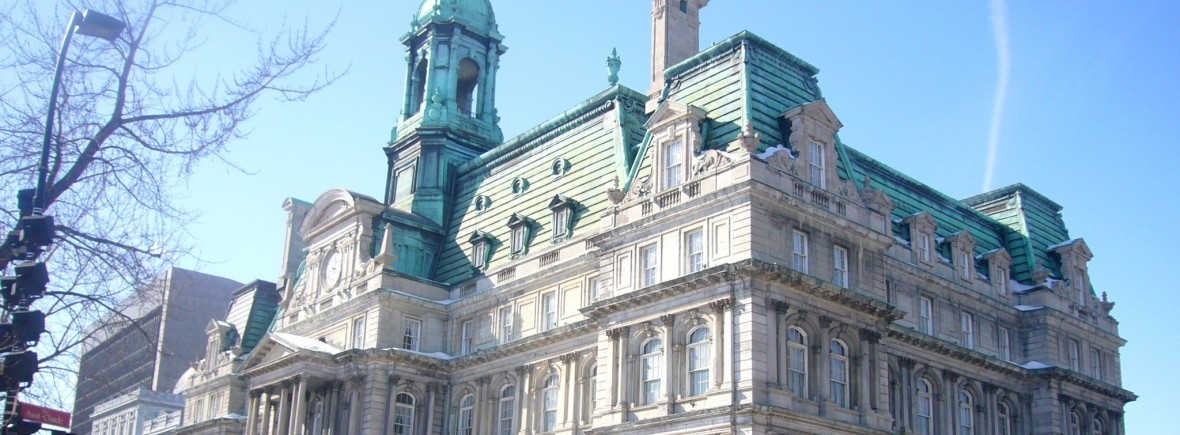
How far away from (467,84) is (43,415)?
54.8m

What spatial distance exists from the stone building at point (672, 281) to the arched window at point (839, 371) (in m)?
0.11

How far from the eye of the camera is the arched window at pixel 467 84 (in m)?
69.2

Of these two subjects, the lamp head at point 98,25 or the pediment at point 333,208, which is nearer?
the lamp head at point 98,25

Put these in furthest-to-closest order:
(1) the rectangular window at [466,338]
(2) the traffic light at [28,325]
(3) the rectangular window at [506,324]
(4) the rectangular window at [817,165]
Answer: (1) the rectangular window at [466,338], (3) the rectangular window at [506,324], (4) the rectangular window at [817,165], (2) the traffic light at [28,325]

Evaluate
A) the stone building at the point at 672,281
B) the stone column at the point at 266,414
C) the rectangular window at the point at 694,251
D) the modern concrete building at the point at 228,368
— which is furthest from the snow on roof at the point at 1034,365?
the modern concrete building at the point at 228,368

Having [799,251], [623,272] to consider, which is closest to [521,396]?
[623,272]

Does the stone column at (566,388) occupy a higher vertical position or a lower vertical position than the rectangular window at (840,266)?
lower

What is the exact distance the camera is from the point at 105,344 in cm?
2239

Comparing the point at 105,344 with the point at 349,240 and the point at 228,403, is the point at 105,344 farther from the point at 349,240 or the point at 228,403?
the point at 228,403

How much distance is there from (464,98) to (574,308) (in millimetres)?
24698

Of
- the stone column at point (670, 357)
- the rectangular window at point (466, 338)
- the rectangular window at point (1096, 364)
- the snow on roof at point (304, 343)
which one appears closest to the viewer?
the stone column at point (670, 357)

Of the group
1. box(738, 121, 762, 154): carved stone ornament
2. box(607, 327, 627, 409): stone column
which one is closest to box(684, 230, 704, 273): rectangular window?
box(738, 121, 762, 154): carved stone ornament

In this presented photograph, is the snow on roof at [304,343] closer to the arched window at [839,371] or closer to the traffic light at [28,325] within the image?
the arched window at [839,371]

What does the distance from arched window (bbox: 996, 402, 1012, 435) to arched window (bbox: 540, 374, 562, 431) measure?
19683 millimetres
